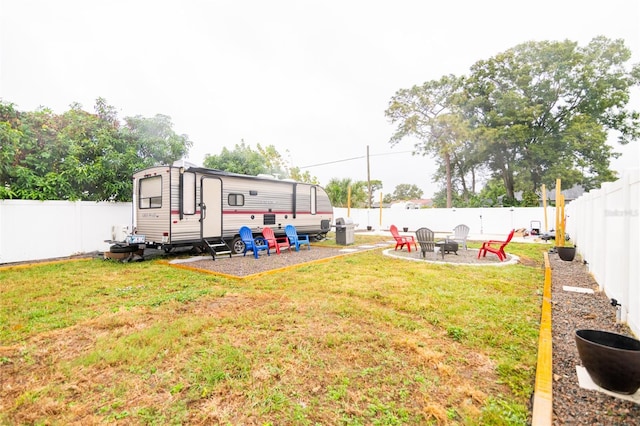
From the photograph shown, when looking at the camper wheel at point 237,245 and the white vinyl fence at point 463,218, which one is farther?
the white vinyl fence at point 463,218

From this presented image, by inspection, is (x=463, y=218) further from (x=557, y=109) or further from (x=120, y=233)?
(x=120, y=233)

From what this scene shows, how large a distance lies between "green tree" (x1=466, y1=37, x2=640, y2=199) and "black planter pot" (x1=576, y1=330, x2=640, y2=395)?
26.0 m

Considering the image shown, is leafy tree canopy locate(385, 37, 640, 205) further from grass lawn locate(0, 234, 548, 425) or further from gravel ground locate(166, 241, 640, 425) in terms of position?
grass lawn locate(0, 234, 548, 425)

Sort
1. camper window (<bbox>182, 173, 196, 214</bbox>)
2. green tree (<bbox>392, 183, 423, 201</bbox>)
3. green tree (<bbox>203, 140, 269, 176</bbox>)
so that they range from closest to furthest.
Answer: camper window (<bbox>182, 173, 196, 214</bbox>) → green tree (<bbox>203, 140, 269, 176</bbox>) → green tree (<bbox>392, 183, 423, 201</bbox>)

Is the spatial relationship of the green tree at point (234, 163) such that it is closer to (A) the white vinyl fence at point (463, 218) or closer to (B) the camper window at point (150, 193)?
(A) the white vinyl fence at point (463, 218)

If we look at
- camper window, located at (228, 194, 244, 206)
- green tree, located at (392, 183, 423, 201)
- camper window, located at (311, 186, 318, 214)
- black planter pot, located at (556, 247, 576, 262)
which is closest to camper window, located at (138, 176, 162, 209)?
camper window, located at (228, 194, 244, 206)

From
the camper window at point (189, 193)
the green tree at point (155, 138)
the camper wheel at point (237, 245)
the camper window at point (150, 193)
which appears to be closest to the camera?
the camper window at point (189, 193)

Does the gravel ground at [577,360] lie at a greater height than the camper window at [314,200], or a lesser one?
lesser

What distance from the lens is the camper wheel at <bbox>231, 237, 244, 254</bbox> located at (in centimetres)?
1036

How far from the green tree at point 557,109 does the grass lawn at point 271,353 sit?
23656 mm

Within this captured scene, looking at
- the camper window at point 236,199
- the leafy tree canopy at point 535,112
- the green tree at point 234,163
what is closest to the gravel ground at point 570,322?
the camper window at point 236,199

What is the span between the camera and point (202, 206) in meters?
9.27

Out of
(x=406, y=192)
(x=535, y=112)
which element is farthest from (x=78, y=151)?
(x=406, y=192)

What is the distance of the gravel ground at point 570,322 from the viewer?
86.7 inches
